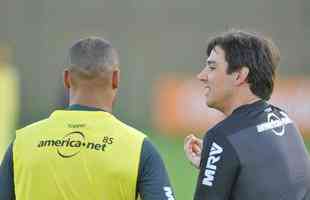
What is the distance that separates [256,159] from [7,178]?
1150mm

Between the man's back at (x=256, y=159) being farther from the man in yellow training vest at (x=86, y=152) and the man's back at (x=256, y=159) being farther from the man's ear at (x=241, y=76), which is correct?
the man in yellow training vest at (x=86, y=152)

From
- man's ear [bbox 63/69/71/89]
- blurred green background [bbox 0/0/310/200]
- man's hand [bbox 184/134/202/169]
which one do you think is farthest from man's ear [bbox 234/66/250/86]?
blurred green background [bbox 0/0/310/200]

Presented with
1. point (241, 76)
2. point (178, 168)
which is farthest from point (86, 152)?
point (178, 168)

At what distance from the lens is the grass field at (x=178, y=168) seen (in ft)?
42.1

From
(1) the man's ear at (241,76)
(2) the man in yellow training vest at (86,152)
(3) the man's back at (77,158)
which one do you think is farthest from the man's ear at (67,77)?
(1) the man's ear at (241,76)

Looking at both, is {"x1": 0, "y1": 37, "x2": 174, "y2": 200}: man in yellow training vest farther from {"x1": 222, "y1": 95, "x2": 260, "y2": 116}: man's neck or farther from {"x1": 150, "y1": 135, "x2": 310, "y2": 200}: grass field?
{"x1": 150, "y1": 135, "x2": 310, "y2": 200}: grass field

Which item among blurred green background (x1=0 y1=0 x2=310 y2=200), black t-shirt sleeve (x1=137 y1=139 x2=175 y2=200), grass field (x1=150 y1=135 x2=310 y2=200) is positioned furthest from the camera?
blurred green background (x1=0 y1=0 x2=310 y2=200)

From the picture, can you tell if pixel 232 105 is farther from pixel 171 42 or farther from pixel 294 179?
pixel 171 42

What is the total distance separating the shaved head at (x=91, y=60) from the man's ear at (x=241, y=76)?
1.91ft

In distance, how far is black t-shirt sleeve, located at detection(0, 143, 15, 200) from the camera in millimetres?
4812

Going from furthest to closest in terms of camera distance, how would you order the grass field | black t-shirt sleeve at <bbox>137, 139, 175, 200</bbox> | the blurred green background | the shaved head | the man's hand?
the blurred green background → the grass field → the man's hand → the shaved head → black t-shirt sleeve at <bbox>137, 139, 175, 200</bbox>

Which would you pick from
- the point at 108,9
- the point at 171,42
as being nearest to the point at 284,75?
the point at 171,42

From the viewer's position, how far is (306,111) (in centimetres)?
2266

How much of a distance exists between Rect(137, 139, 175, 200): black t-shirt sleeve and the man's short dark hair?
59cm
